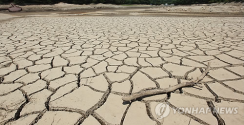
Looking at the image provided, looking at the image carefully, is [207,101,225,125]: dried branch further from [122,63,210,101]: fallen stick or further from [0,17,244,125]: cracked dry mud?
[122,63,210,101]: fallen stick

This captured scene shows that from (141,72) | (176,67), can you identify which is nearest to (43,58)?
(141,72)

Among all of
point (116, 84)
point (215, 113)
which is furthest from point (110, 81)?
point (215, 113)

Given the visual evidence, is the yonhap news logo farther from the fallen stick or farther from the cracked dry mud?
the fallen stick

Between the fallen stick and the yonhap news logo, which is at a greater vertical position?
the fallen stick

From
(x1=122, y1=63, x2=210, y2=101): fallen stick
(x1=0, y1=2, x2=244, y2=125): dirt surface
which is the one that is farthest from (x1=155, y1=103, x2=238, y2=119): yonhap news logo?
(x1=122, y1=63, x2=210, y2=101): fallen stick

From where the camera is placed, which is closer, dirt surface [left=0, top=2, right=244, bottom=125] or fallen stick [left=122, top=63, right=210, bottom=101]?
dirt surface [left=0, top=2, right=244, bottom=125]

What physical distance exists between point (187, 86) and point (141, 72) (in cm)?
51

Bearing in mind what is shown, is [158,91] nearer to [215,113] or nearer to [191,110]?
[191,110]

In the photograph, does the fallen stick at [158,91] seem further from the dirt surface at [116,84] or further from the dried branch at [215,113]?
the dried branch at [215,113]

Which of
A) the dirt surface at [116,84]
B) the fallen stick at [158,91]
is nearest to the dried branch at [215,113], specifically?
the dirt surface at [116,84]

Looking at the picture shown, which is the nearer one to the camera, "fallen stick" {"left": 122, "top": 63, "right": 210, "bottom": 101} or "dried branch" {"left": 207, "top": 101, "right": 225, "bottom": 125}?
"dried branch" {"left": 207, "top": 101, "right": 225, "bottom": 125}

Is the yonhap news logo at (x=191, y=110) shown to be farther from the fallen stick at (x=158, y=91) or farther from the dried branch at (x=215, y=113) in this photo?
the fallen stick at (x=158, y=91)

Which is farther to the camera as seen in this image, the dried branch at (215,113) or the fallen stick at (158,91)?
the fallen stick at (158,91)

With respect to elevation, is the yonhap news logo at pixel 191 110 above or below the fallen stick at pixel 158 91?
below
